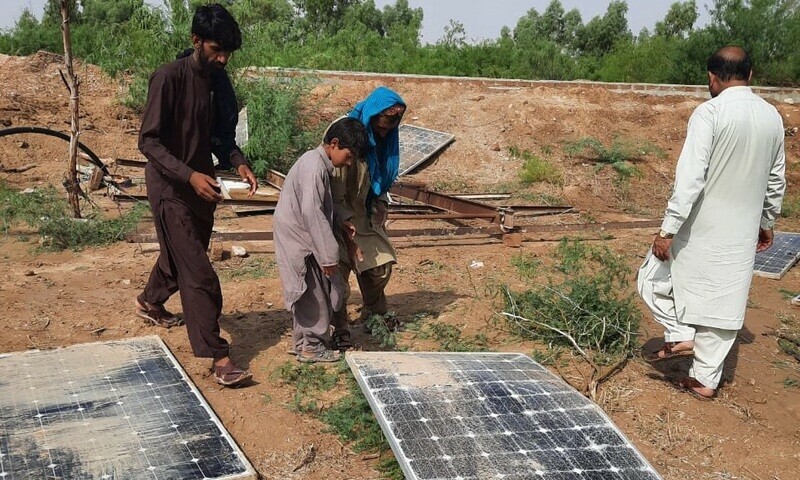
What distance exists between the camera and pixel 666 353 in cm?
475

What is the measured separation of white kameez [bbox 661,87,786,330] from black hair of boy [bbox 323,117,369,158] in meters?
1.68

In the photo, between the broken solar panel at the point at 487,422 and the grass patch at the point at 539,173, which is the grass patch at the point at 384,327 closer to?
the broken solar panel at the point at 487,422

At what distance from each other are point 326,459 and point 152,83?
2.13m

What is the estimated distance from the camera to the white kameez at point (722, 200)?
416cm

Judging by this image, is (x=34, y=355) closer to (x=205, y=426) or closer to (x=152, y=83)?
(x=205, y=426)

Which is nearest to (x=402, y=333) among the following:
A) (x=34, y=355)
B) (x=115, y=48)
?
(x=34, y=355)

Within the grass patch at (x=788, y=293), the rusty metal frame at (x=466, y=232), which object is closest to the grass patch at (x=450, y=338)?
the rusty metal frame at (x=466, y=232)

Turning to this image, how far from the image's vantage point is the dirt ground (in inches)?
156

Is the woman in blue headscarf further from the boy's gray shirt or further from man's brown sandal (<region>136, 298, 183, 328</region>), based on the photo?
man's brown sandal (<region>136, 298, 183, 328</region>)

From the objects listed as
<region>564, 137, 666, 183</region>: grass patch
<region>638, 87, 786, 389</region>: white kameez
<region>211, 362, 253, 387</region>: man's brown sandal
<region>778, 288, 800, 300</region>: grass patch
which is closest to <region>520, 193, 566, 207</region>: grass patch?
<region>564, 137, 666, 183</region>: grass patch

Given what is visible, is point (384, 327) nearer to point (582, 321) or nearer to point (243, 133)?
point (582, 321)

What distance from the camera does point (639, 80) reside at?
57.5 feet

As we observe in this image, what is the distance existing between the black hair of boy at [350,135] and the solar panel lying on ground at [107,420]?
1.52 meters

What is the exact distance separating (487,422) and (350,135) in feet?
5.48
